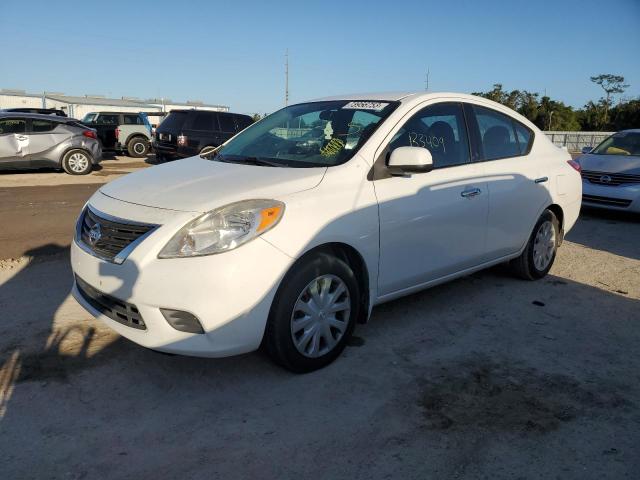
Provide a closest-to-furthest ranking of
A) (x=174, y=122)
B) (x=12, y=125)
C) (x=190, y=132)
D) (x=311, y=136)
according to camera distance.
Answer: (x=311, y=136) < (x=12, y=125) < (x=190, y=132) < (x=174, y=122)

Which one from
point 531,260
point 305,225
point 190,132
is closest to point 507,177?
point 531,260

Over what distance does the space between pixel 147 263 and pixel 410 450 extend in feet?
5.27

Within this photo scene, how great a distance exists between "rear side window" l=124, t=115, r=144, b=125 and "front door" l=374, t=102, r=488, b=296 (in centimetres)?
1757

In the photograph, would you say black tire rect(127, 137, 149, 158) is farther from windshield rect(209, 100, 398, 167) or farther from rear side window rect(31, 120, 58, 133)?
windshield rect(209, 100, 398, 167)

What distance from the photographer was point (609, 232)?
7727 mm

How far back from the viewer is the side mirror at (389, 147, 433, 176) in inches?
133

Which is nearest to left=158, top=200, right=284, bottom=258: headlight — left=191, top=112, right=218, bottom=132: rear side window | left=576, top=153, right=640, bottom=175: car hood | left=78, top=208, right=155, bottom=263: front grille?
left=78, top=208, right=155, bottom=263: front grille

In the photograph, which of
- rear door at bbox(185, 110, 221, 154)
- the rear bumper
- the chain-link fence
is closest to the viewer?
the rear bumper

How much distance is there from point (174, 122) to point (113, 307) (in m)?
12.8

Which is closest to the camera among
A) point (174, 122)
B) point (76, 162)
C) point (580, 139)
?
point (76, 162)

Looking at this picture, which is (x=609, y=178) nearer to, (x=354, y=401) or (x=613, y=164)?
(x=613, y=164)

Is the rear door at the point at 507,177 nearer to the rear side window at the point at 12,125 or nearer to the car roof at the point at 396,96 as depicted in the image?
the car roof at the point at 396,96

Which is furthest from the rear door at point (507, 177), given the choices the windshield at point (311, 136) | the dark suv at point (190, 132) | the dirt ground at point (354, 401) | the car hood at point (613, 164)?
the dark suv at point (190, 132)

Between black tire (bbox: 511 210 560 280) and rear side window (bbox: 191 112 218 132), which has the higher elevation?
rear side window (bbox: 191 112 218 132)
